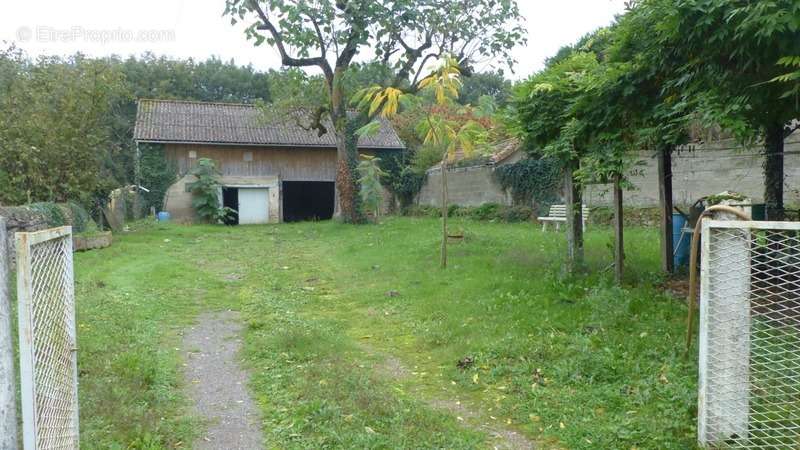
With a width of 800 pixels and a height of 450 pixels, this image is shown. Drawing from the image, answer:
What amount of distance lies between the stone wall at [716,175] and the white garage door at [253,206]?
1646 centimetres

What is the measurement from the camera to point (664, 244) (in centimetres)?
830

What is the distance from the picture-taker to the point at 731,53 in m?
5.18

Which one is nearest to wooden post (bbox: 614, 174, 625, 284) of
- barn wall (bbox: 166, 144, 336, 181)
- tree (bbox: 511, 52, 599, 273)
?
tree (bbox: 511, 52, 599, 273)

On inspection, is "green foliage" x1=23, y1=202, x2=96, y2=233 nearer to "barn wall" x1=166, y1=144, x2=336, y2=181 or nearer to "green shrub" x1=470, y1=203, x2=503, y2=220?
"barn wall" x1=166, y1=144, x2=336, y2=181

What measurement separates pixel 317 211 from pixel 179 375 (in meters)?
26.3

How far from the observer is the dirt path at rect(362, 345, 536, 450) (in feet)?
12.7

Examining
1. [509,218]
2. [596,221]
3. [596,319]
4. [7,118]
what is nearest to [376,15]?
[509,218]

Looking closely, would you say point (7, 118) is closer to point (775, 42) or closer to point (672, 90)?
point (672, 90)

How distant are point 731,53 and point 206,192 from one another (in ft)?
76.7

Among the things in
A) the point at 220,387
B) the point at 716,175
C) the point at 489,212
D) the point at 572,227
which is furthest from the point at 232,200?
the point at 220,387

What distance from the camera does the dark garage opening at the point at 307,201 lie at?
30.8 m

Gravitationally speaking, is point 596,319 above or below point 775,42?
below

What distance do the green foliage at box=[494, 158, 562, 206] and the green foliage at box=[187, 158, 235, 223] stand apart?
39.9ft

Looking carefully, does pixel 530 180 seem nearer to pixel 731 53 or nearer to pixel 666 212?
pixel 666 212
